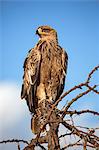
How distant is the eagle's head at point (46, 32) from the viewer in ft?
16.9

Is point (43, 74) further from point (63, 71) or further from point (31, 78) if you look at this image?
point (63, 71)

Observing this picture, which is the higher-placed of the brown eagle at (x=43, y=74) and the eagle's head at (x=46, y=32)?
the eagle's head at (x=46, y=32)

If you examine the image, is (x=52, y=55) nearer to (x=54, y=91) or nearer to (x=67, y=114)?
(x=54, y=91)

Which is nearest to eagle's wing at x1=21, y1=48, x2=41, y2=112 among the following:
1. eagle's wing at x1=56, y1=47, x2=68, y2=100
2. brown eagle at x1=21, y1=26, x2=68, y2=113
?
brown eagle at x1=21, y1=26, x2=68, y2=113

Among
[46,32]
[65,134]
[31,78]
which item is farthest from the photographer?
[46,32]

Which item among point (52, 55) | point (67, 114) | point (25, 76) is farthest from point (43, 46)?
point (67, 114)

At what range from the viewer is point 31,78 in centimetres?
462

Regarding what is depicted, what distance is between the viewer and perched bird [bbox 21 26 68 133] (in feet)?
15.1

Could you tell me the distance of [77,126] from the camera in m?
2.57

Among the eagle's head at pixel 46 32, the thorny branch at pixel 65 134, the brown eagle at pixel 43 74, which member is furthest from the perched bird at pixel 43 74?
the thorny branch at pixel 65 134

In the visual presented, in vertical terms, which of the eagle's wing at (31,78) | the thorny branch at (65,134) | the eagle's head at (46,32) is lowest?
the thorny branch at (65,134)

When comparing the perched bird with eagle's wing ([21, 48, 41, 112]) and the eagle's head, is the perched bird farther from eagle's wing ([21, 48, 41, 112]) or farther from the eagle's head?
the eagle's head

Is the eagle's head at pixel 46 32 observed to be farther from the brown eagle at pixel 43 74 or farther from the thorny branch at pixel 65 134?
the thorny branch at pixel 65 134

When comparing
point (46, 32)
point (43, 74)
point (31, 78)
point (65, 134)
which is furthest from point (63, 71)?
point (65, 134)
